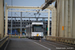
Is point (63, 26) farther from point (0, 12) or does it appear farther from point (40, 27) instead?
point (40, 27)

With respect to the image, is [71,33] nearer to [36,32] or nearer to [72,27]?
[72,27]

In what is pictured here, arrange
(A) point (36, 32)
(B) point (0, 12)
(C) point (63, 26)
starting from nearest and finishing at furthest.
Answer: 1. (B) point (0, 12)
2. (C) point (63, 26)
3. (A) point (36, 32)

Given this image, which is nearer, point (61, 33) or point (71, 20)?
point (71, 20)

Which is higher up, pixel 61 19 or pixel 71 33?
pixel 61 19

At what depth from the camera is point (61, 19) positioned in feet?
99.6

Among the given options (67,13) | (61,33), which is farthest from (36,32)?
(67,13)

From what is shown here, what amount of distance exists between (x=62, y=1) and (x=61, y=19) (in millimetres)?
2739

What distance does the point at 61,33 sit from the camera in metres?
30.5

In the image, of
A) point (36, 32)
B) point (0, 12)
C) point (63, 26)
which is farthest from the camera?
point (36, 32)

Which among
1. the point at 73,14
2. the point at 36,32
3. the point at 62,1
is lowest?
the point at 36,32

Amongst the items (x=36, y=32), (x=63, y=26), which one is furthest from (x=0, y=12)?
(x=36, y=32)

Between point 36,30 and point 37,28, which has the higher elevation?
point 37,28

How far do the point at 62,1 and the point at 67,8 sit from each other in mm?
1958

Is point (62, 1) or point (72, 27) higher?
point (62, 1)
